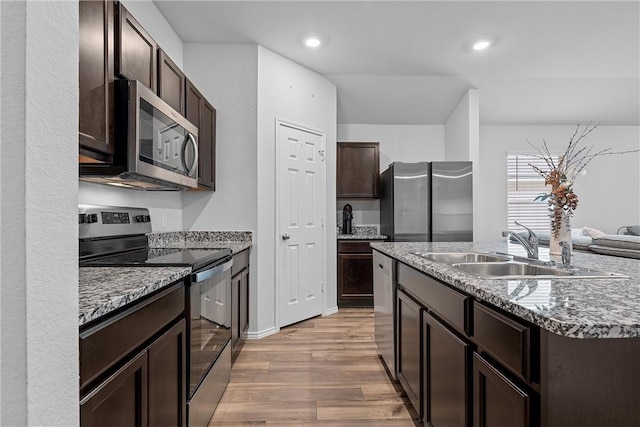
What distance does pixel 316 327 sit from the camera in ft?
11.5

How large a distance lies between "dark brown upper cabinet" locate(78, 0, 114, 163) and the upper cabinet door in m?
0.06

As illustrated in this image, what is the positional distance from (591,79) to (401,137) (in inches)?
95.2

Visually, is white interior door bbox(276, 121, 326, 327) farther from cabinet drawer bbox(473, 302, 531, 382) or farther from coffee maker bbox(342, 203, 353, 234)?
cabinet drawer bbox(473, 302, 531, 382)

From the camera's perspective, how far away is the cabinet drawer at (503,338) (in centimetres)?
84

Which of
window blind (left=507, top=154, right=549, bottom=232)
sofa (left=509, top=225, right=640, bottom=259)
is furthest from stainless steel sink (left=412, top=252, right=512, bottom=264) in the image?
window blind (left=507, top=154, right=549, bottom=232)

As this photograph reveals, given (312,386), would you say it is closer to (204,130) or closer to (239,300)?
(239,300)

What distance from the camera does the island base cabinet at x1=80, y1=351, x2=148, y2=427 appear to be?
840 mm

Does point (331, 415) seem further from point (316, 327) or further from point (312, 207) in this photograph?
point (312, 207)

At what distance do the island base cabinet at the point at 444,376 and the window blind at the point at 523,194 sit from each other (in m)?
4.69

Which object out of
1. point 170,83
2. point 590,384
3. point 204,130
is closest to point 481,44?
point 204,130

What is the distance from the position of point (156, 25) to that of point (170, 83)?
0.87 meters

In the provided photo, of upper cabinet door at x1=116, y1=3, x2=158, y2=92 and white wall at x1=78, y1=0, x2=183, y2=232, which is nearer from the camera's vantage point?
upper cabinet door at x1=116, y1=3, x2=158, y2=92

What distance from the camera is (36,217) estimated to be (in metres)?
0.53

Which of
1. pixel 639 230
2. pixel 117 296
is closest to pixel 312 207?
pixel 117 296
